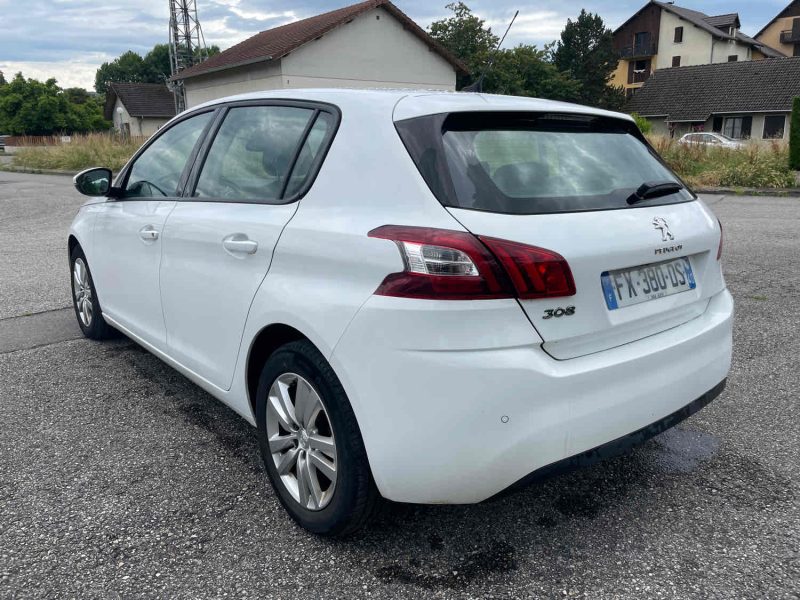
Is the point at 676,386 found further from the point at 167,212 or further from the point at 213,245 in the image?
the point at 167,212

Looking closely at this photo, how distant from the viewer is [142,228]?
3668 mm

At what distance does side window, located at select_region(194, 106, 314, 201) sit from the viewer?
282cm

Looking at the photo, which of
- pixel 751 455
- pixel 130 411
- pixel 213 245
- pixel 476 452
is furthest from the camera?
pixel 130 411

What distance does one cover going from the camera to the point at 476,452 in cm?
209

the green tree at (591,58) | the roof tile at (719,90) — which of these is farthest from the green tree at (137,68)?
the roof tile at (719,90)

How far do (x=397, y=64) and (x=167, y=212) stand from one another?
3305 cm

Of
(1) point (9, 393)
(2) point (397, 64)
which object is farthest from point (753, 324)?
(2) point (397, 64)

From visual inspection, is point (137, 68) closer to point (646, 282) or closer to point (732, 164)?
point (732, 164)

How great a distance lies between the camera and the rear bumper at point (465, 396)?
6.72 ft

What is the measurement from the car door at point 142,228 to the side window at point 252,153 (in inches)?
9.4

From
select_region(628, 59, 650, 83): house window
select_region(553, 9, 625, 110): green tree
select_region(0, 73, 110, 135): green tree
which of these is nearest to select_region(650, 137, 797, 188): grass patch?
select_region(553, 9, 625, 110): green tree

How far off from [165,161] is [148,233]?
0.50 meters

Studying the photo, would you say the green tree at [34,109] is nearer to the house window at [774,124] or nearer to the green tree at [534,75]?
the green tree at [534,75]

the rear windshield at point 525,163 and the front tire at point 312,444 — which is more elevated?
the rear windshield at point 525,163
